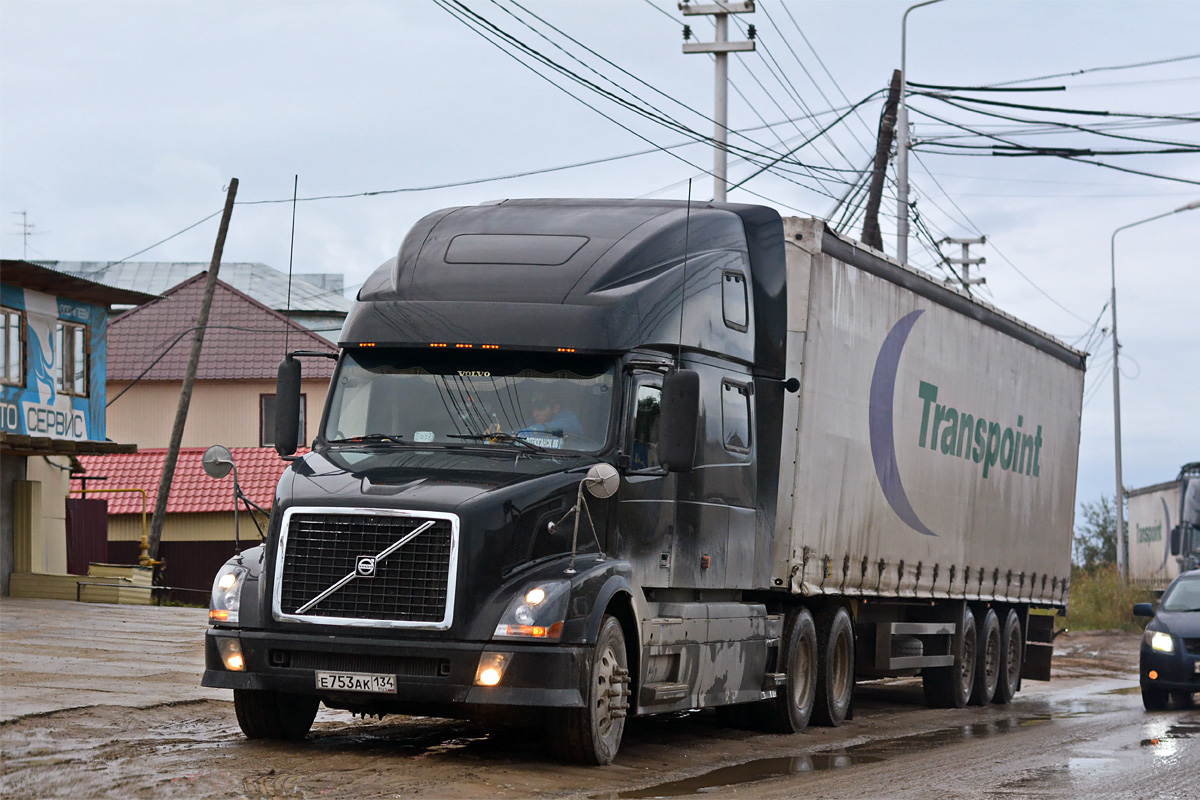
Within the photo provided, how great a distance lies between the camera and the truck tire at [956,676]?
17.8 metres

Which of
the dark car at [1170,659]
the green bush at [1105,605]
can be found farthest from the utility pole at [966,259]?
the dark car at [1170,659]

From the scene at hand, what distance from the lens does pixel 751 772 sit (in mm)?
10758

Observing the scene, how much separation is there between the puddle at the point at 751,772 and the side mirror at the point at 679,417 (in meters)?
2.01

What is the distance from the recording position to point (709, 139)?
2362 cm

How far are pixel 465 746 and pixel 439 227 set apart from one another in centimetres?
365

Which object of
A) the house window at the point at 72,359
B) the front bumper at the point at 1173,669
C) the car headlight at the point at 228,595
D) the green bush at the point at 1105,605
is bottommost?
the green bush at the point at 1105,605

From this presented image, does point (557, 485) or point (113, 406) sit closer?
point (557, 485)

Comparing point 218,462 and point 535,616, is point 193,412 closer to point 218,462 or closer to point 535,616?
point 218,462

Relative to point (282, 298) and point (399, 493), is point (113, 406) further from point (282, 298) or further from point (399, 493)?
point (399, 493)

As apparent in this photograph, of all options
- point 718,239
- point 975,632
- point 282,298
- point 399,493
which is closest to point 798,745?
point 718,239

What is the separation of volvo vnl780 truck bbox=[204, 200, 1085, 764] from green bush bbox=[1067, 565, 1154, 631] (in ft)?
86.0

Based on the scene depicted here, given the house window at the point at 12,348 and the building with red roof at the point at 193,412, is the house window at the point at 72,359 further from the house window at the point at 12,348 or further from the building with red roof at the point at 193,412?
the building with red roof at the point at 193,412

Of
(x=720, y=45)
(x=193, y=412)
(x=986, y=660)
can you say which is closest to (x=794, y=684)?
(x=986, y=660)

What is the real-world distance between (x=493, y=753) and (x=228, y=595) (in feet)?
6.59
